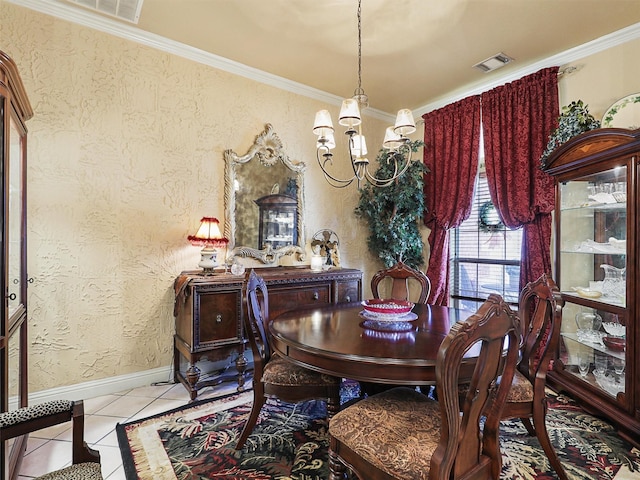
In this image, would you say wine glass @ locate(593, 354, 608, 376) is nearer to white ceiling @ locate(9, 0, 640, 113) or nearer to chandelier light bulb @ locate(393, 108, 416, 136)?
chandelier light bulb @ locate(393, 108, 416, 136)

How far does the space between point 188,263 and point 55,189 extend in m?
1.16

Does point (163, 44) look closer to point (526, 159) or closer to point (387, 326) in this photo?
point (387, 326)

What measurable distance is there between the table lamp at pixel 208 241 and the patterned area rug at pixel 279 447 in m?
1.13

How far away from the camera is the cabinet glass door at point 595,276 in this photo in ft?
7.75

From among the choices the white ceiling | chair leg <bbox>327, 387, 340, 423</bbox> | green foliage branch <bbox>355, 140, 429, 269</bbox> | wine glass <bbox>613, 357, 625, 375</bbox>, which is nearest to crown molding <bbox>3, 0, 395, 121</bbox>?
the white ceiling

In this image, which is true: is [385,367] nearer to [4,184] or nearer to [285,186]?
[4,184]

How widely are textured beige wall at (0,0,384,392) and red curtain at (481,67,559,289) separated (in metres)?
2.64

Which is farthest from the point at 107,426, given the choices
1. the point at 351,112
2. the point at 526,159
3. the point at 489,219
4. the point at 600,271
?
the point at 526,159

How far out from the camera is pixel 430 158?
4.23 meters

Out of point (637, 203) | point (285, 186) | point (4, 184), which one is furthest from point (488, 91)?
point (4, 184)

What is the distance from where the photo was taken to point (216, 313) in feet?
9.16

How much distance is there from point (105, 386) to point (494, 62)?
455cm

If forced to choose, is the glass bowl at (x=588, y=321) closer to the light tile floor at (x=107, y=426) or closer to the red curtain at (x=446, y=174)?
the red curtain at (x=446, y=174)

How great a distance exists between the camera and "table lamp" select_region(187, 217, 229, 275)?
2947 millimetres
